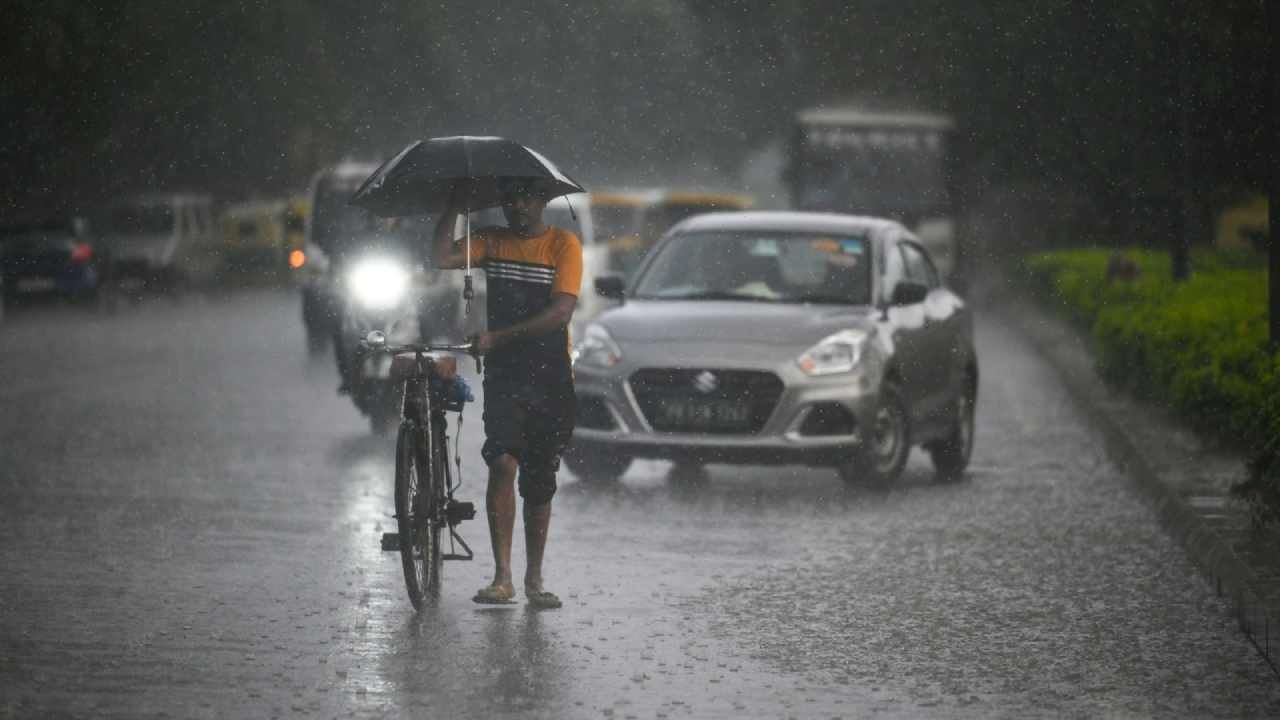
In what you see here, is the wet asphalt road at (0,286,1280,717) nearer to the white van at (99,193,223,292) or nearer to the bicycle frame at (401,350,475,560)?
the bicycle frame at (401,350,475,560)

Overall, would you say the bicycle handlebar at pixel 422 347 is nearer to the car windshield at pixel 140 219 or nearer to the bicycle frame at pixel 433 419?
the bicycle frame at pixel 433 419

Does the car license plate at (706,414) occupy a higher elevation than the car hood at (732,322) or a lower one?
Answer: lower

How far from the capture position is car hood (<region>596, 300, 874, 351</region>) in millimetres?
13828

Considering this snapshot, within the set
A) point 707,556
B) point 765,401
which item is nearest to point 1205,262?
point 765,401

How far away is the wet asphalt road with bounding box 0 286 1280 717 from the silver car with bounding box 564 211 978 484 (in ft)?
0.95

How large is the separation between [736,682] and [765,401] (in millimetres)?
5743

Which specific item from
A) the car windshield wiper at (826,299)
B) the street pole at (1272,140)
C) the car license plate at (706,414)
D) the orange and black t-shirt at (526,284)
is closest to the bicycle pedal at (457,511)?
the orange and black t-shirt at (526,284)

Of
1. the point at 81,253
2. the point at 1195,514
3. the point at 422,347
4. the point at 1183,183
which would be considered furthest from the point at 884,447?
the point at 81,253

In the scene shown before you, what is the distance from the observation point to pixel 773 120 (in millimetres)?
73375

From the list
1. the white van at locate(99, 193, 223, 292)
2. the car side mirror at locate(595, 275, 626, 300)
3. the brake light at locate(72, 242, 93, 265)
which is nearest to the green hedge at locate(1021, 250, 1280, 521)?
the car side mirror at locate(595, 275, 626, 300)

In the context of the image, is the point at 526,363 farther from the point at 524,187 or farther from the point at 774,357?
the point at 774,357

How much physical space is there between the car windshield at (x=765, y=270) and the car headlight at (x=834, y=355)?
739 millimetres

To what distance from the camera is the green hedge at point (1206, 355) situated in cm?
1065

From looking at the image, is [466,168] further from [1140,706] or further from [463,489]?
[463,489]
